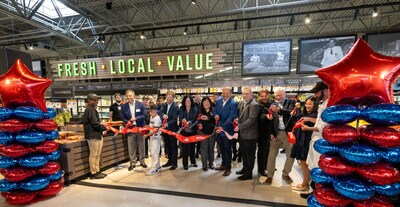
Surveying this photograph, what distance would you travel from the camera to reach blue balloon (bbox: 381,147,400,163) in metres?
1.62

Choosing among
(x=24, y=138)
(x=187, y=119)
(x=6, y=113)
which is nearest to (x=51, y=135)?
(x=24, y=138)

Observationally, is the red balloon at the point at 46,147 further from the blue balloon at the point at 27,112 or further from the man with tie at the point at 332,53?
the man with tie at the point at 332,53

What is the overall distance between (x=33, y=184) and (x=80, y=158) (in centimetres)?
93

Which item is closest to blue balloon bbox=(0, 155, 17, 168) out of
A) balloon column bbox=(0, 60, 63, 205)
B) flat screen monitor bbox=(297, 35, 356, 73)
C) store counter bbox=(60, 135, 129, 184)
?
balloon column bbox=(0, 60, 63, 205)

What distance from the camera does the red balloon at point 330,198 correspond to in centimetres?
177

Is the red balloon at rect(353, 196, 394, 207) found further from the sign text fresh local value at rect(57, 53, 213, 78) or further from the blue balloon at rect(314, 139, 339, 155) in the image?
the sign text fresh local value at rect(57, 53, 213, 78)

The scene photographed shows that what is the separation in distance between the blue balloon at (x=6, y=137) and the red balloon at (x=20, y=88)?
0.40 metres

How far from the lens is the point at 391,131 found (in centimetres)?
161

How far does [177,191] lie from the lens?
10.4 ft

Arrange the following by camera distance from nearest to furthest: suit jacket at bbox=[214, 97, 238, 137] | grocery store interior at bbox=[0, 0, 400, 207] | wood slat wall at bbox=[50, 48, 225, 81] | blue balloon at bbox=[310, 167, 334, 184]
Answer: blue balloon at bbox=[310, 167, 334, 184] → grocery store interior at bbox=[0, 0, 400, 207] → suit jacket at bbox=[214, 97, 238, 137] → wood slat wall at bbox=[50, 48, 225, 81]

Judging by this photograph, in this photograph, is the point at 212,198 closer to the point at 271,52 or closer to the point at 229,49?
the point at 271,52

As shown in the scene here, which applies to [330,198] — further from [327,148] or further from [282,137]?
[282,137]

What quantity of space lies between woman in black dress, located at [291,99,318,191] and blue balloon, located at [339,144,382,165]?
2.79 feet

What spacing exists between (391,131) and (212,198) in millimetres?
2281
